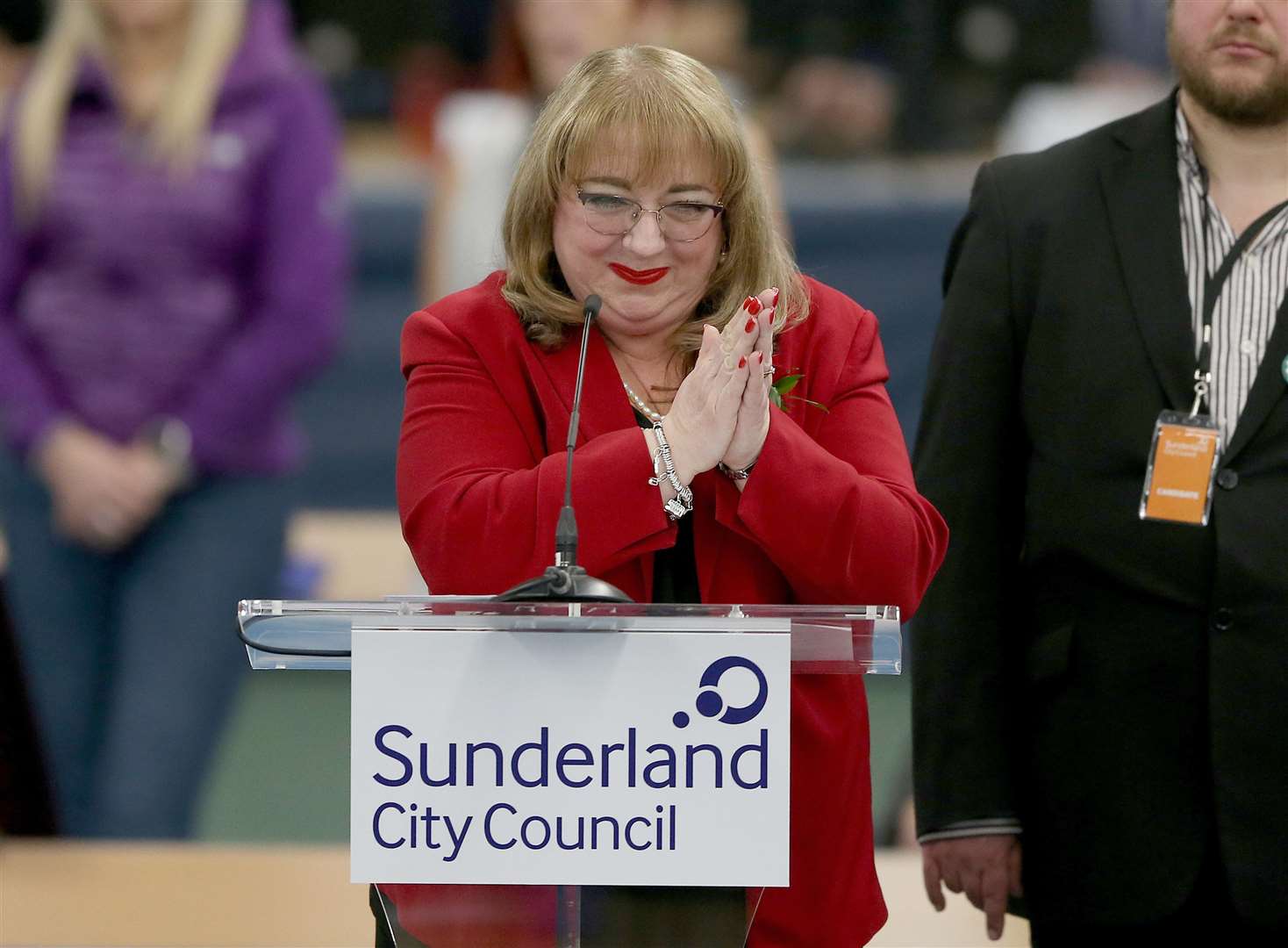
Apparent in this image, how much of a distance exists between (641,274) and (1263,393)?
85cm

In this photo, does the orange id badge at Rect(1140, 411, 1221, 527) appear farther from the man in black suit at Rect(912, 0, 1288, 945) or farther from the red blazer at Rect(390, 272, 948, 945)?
the red blazer at Rect(390, 272, 948, 945)

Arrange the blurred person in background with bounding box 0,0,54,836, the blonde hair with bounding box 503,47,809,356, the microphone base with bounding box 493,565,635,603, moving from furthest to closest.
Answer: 1. the blurred person in background with bounding box 0,0,54,836
2. the blonde hair with bounding box 503,47,809,356
3. the microphone base with bounding box 493,565,635,603

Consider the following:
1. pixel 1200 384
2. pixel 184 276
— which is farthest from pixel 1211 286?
pixel 184 276

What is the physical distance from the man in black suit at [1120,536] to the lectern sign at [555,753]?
0.83m

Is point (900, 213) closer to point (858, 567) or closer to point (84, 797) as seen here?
point (84, 797)

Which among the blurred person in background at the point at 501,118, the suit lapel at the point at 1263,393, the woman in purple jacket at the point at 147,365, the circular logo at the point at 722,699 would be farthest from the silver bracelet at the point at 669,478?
the woman in purple jacket at the point at 147,365

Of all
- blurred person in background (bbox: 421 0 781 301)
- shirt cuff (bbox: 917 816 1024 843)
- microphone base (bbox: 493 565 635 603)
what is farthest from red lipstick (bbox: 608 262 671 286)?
blurred person in background (bbox: 421 0 781 301)

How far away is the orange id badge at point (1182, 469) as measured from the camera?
2.55 meters

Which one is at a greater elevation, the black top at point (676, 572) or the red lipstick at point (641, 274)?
the red lipstick at point (641, 274)

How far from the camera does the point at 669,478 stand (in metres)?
2.07

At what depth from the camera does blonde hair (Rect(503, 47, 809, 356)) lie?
2.13 meters

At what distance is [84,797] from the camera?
410 cm

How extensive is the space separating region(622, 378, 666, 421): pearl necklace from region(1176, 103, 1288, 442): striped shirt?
77 centimetres

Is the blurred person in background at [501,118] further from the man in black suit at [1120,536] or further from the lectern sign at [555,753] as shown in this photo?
the lectern sign at [555,753]
